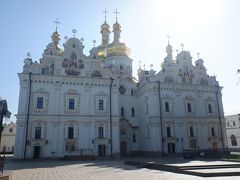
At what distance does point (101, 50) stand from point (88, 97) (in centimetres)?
2106

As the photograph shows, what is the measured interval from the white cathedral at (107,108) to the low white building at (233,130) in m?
16.6

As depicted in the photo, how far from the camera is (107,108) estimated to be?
33906 millimetres

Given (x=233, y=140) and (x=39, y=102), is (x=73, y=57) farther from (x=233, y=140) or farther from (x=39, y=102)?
(x=233, y=140)

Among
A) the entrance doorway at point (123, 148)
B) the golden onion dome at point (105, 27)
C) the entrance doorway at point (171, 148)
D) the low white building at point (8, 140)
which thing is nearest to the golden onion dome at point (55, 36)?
the golden onion dome at point (105, 27)

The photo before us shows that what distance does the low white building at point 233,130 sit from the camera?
52.4 m

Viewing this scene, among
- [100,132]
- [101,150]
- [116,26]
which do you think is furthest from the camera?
[116,26]

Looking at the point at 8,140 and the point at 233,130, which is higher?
the point at 233,130

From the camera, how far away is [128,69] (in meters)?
47.5

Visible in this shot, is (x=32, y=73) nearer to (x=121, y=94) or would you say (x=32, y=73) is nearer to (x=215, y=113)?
(x=121, y=94)

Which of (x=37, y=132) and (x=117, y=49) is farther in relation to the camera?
(x=117, y=49)

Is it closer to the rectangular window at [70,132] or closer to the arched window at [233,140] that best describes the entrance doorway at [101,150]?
the rectangular window at [70,132]

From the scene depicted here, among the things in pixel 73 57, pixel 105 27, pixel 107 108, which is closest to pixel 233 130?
pixel 107 108

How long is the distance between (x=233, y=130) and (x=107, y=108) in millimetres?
33675

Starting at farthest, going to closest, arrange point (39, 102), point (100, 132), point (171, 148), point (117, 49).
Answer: point (117, 49) < point (171, 148) < point (100, 132) < point (39, 102)
